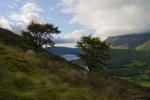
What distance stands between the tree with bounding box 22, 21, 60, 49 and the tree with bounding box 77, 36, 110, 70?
29.5ft

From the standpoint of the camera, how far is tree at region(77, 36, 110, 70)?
80312 mm

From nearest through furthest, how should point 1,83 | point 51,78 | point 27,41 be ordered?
point 1,83
point 51,78
point 27,41

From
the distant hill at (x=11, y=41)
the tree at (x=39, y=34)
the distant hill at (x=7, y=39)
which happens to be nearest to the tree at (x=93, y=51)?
the tree at (x=39, y=34)

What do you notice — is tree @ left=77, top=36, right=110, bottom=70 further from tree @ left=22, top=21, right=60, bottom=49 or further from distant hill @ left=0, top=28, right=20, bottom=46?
distant hill @ left=0, top=28, right=20, bottom=46

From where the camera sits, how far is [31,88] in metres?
16.3

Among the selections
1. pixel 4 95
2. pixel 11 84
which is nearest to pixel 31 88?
pixel 11 84

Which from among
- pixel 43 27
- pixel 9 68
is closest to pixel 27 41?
pixel 43 27

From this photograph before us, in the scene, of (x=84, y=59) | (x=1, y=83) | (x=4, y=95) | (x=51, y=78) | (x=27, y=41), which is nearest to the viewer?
(x=4, y=95)

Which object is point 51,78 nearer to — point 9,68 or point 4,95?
point 9,68

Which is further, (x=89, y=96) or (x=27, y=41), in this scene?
(x=27, y=41)

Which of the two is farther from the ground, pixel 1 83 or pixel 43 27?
pixel 43 27

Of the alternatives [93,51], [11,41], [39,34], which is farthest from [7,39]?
[93,51]

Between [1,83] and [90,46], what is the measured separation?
224 feet

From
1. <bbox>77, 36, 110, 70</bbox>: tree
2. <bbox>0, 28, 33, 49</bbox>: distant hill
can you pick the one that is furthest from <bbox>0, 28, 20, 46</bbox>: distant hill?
<bbox>77, 36, 110, 70</bbox>: tree
